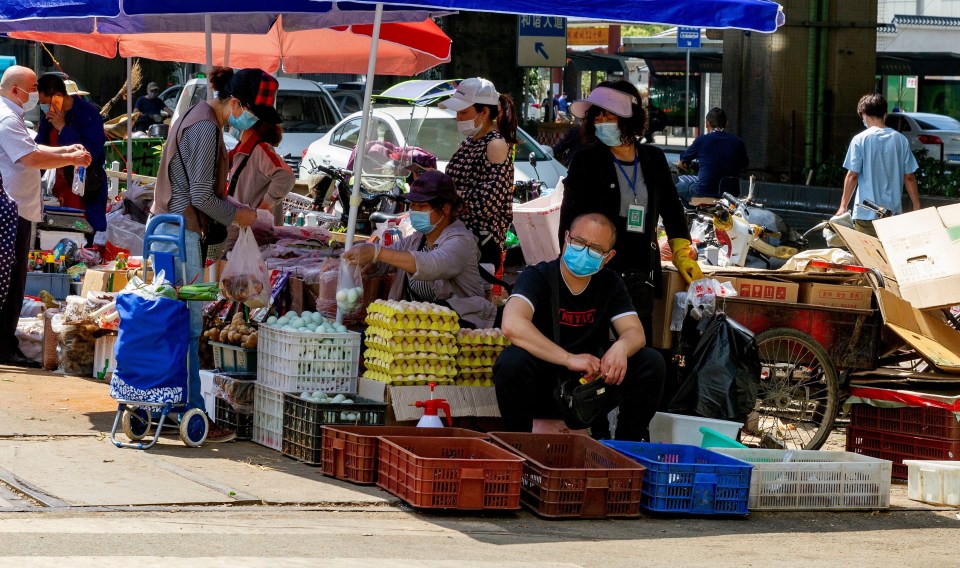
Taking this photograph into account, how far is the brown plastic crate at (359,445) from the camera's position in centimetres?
646

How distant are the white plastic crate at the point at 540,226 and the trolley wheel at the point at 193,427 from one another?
3.06m

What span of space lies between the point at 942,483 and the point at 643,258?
1.92 metres

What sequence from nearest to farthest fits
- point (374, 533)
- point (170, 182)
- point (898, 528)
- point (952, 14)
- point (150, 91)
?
point (374, 533)
point (898, 528)
point (170, 182)
point (150, 91)
point (952, 14)

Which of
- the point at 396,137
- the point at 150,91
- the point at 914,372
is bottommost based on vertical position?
the point at 914,372

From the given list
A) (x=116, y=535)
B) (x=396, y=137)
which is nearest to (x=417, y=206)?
(x=116, y=535)

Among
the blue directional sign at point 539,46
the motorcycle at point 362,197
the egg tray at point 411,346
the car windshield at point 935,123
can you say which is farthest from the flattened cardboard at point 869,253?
the car windshield at point 935,123

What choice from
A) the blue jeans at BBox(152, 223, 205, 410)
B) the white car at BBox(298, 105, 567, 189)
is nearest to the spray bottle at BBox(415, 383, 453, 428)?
the blue jeans at BBox(152, 223, 205, 410)

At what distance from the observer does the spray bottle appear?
6777 mm

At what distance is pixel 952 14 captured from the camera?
5450cm

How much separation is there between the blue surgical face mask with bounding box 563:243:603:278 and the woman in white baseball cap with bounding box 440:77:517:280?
1.74m

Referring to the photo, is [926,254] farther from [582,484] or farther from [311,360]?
[311,360]

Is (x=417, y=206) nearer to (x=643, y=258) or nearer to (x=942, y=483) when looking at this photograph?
(x=643, y=258)

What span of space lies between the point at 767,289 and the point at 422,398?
2368 mm

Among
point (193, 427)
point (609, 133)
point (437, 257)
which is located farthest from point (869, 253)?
point (193, 427)
